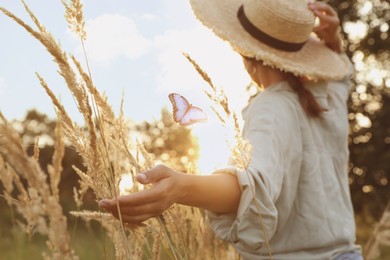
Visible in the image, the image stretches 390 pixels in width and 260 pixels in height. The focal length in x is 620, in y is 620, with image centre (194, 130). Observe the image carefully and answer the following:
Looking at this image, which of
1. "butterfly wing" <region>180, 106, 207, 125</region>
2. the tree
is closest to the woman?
"butterfly wing" <region>180, 106, 207, 125</region>

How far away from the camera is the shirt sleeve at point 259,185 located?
159 centimetres

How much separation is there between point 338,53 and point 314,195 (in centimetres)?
97

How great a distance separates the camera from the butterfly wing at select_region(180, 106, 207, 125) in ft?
5.09

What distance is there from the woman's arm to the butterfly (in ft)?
0.52

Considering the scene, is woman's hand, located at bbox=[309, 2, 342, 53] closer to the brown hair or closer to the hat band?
the hat band

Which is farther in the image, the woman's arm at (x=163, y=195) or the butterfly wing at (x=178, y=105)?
the butterfly wing at (x=178, y=105)

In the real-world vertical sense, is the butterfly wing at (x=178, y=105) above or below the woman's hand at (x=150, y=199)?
above

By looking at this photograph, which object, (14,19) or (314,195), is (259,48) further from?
(14,19)

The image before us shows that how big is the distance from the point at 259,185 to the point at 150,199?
1.41 ft

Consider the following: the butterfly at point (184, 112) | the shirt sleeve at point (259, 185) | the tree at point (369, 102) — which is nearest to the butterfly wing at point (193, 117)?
the butterfly at point (184, 112)

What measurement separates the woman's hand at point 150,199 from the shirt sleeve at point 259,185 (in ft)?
0.79

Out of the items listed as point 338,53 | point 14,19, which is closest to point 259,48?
point 338,53

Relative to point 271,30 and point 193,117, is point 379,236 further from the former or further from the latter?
point 271,30

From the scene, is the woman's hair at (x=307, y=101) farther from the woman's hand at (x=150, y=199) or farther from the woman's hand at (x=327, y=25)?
the woman's hand at (x=150, y=199)
